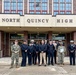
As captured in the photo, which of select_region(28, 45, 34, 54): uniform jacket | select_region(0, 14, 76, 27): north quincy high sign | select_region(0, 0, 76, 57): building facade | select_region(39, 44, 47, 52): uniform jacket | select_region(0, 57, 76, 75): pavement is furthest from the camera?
select_region(0, 0, 76, 57): building facade

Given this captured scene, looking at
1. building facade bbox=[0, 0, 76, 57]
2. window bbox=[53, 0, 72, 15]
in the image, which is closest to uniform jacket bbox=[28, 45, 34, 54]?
building facade bbox=[0, 0, 76, 57]

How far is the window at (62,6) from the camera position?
25.5 meters

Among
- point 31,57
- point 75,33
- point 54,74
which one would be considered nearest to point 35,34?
point 75,33

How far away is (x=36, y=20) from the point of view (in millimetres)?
21484

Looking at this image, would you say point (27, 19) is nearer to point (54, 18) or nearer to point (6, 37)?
point (54, 18)

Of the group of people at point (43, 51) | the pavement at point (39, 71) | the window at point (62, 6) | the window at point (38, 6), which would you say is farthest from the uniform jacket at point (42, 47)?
the window at point (62, 6)

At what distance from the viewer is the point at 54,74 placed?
11078 millimetres

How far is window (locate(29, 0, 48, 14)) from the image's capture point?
1006 inches

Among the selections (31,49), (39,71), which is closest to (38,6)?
(31,49)

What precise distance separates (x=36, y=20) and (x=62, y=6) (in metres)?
5.67

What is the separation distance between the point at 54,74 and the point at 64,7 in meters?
15.8

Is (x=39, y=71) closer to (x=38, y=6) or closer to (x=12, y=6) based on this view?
(x=38, y=6)

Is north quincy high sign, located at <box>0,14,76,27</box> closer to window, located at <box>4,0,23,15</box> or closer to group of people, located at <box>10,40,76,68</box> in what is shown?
window, located at <box>4,0,23,15</box>

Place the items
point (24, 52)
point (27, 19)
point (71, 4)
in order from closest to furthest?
point (24, 52) < point (27, 19) < point (71, 4)
